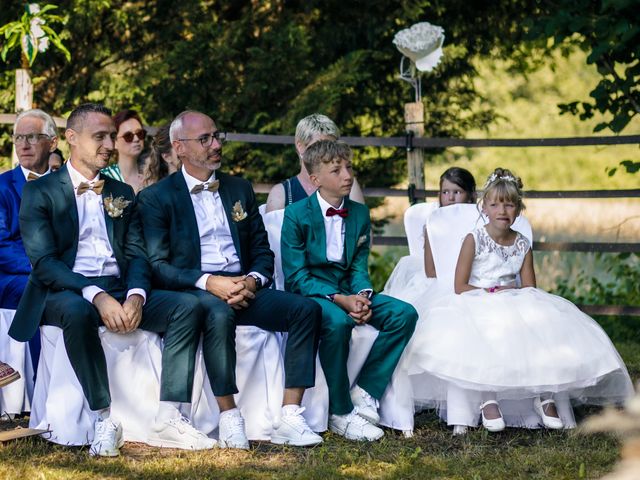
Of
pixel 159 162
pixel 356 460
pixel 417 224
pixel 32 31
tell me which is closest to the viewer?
pixel 356 460

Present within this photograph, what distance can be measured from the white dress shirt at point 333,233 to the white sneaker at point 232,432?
3.21 ft

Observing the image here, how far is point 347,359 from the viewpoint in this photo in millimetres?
4582

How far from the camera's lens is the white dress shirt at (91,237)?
440 centimetres

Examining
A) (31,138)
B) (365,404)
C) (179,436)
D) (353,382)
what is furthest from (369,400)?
(31,138)

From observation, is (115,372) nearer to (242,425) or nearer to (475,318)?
(242,425)

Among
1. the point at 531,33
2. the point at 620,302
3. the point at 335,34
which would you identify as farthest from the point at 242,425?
the point at 335,34

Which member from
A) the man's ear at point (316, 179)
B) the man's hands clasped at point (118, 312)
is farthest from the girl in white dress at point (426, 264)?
the man's hands clasped at point (118, 312)

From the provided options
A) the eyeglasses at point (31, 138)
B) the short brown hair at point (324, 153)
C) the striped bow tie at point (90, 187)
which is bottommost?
the striped bow tie at point (90, 187)

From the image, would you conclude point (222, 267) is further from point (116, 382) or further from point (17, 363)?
point (17, 363)

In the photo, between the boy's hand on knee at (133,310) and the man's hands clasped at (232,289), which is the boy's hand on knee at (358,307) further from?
the boy's hand on knee at (133,310)

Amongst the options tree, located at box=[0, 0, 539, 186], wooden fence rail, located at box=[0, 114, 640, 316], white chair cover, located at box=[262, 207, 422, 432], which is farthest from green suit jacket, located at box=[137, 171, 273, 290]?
tree, located at box=[0, 0, 539, 186]

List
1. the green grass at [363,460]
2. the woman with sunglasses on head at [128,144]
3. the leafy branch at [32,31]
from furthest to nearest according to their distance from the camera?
1. the leafy branch at [32,31]
2. the woman with sunglasses on head at [128,144]
3. the green grass at [363,460]

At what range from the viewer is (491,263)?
4.89 meters

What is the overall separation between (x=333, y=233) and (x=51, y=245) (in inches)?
53.0
